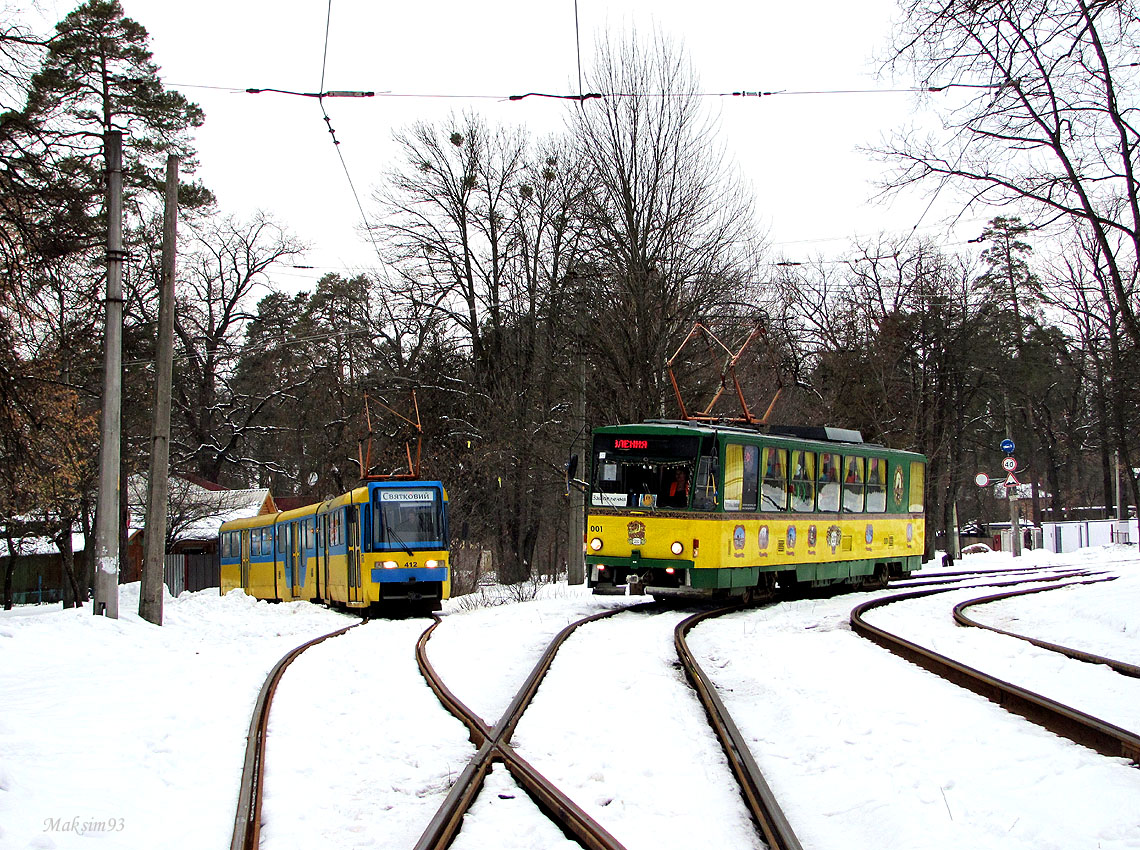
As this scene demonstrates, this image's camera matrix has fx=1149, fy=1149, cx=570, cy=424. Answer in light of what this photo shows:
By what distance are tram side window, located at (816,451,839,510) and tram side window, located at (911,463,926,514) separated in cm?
454

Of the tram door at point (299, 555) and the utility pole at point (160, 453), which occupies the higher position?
the utility pole at point (160, 453)

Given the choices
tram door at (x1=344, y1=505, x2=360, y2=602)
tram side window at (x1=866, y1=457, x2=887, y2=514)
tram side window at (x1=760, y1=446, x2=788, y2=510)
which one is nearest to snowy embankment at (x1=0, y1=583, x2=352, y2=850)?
tram door at (x1=344, y1=505, x2=360, y2=602)

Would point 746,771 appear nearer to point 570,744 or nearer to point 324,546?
A: point 570,744

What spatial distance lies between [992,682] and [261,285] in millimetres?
39412

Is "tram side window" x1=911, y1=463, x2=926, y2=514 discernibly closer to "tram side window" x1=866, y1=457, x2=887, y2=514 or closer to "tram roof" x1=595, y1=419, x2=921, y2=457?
"tram side window" x1=866, y1=457, x2=887, y2=514

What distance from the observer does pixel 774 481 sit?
62.4ft

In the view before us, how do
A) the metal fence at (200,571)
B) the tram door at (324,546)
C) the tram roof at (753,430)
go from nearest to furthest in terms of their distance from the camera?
the tram roof at (753,430) → the tram door at (324,546) → the metal fence at (200,571)

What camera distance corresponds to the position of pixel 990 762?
704 centimetres

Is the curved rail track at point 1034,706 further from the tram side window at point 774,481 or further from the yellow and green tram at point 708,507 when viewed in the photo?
the tram side window at point 774,481

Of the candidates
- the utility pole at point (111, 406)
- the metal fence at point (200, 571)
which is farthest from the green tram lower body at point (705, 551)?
the metal fence at point (200, 571)

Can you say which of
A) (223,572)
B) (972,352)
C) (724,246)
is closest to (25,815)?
(724,246)

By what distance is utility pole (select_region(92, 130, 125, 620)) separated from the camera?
16.2 metres

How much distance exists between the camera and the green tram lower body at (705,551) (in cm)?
1741

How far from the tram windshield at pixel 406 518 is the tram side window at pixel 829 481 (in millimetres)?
6994
